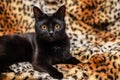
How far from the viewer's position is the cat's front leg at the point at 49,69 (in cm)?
257

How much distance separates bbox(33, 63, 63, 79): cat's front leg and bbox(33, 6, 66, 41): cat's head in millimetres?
193

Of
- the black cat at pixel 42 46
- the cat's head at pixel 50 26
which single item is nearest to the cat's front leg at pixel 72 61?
the black cat at pixel 42 46

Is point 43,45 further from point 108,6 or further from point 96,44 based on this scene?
point 108,6

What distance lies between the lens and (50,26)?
267cm

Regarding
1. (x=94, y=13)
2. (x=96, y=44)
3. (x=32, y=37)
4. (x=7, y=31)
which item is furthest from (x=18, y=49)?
(x=94, y=13)

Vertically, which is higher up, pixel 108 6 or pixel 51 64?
pixel 108 6

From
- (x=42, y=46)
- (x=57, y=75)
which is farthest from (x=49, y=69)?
(x=42, y=46)

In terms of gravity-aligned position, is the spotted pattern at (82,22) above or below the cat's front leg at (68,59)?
above

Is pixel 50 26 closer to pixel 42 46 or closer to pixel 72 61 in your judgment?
pixel 42 46

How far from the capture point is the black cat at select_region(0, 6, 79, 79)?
105 inches

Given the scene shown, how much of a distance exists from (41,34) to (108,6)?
1100mm

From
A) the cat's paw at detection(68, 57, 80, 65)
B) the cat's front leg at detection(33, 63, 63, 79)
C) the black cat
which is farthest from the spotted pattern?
the cat's front leg at detection(33, 63, 63, 79)

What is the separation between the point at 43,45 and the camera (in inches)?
110

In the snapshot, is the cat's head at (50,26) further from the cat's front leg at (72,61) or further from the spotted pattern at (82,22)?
the spotted pattern at (82,22)
